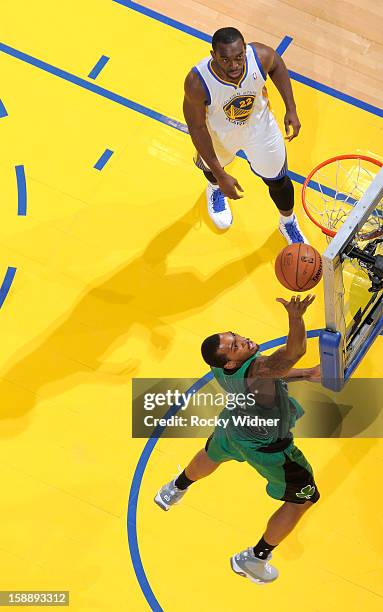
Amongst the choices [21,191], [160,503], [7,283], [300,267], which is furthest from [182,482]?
[21,191]

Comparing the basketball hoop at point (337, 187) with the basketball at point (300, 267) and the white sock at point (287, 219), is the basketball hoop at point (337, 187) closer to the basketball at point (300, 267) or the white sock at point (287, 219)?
the white sock at point (287, 219)

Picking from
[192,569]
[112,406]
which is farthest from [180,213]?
[192,569]

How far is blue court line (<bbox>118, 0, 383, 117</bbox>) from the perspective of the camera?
779cm

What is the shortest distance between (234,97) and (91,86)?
2.12 metres

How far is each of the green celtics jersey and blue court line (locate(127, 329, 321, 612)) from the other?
99 cm

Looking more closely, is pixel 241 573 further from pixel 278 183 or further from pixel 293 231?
pixel 278 183

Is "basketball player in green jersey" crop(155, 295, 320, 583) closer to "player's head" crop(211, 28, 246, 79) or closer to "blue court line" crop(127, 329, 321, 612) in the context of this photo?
"blue court line" crop(127, 329, 321, 612)

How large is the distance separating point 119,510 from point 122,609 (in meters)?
0.65

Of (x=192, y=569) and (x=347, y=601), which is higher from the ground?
(x=347, y=601)

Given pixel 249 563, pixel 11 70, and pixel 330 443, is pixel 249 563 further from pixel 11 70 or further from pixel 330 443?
pixel 11 70

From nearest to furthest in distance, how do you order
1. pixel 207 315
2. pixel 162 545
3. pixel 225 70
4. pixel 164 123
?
1. pixel 225 70
2. pixel 162 545
3. pixel 207 315
4. pixel 164 123

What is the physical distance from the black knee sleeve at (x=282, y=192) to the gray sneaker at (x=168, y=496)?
7.15 feet

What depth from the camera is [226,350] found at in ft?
17.6

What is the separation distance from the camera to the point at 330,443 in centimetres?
650
